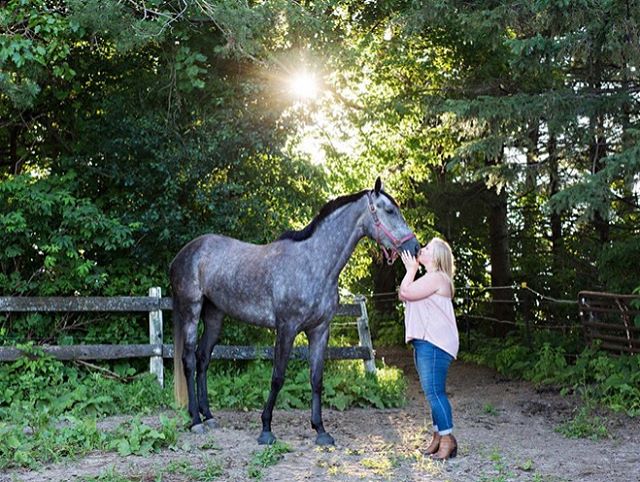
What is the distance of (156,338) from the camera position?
8852mm

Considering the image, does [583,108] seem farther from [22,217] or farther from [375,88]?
[22,217]

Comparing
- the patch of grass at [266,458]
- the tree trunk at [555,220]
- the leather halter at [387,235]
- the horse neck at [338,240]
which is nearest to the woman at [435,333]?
the leather halter at [387,235]

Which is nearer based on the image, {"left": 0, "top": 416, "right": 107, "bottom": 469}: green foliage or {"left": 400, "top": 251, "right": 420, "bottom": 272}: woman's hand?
{"left": 0, "top": 416, "right": 107, "bottom": 469}: green foliage

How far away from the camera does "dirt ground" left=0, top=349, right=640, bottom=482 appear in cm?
536

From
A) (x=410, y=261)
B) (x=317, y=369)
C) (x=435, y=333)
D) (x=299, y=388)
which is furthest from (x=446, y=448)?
(x=299, y=388)

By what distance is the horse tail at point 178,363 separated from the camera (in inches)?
303

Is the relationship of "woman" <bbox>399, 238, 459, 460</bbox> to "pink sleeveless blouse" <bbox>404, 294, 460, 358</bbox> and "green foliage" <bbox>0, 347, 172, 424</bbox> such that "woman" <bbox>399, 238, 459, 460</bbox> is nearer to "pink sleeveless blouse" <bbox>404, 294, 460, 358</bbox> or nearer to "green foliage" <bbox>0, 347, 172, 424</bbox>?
"pink sleeveless blouse" <bbox>404, 294, 460, 358</bbox>

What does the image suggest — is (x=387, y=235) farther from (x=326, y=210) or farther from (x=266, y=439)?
(x=266, y=439)

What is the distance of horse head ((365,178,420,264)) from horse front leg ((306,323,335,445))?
971 millimetres

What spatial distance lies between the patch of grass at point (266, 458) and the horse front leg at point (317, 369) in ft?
1.57

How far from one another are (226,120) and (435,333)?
17.4 feet

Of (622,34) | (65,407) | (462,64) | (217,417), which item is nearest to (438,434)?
(217,417)

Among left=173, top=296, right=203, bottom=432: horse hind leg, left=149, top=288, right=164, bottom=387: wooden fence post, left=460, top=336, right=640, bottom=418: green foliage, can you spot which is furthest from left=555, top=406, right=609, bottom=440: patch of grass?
left=149, top=288, right=164, bottom=387: wooden fence post

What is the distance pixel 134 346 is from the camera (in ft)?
28.6
